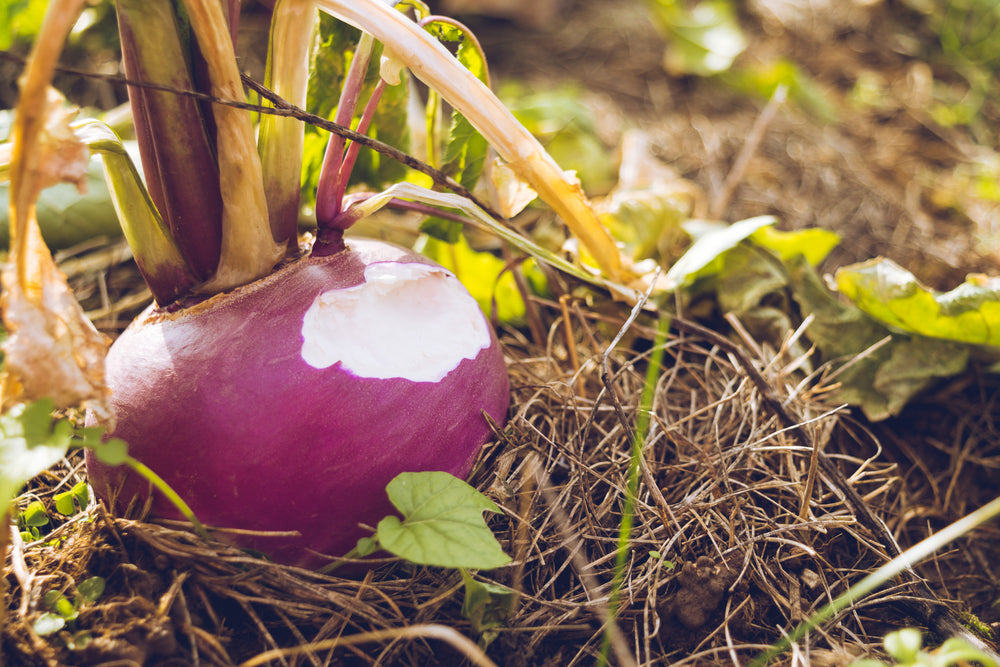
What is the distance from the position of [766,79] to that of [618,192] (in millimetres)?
850

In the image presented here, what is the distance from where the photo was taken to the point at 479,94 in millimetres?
931

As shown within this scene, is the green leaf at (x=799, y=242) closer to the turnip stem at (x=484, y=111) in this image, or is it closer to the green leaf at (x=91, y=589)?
the turnip stem at (x=484, y=111)

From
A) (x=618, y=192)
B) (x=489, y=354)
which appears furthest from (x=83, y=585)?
Answer: (x=618, y=192)

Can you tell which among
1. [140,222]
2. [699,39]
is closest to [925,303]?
[140,222]

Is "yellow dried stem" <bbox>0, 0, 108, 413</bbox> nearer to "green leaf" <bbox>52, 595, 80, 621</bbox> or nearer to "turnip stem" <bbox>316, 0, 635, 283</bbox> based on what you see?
"green leaf" <bbox>52, 595, 80, 621</bbox>

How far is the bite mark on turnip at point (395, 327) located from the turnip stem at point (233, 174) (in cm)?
12

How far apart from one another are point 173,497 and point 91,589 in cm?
15

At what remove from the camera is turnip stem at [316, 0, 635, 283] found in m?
0.86

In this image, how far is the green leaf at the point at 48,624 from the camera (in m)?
0.73

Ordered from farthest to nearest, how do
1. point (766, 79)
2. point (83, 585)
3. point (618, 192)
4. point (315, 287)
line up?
point (766, 79), point (618, 192), point (315, 287), point (83, 585)

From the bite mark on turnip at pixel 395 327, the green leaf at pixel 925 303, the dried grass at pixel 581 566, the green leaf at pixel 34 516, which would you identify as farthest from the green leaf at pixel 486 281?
the green leaf at pixel 34 516

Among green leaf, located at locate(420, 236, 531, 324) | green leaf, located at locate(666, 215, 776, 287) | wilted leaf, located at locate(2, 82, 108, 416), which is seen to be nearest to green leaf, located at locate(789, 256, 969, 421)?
green leaf, located at locate(666, 215, 776, 287)

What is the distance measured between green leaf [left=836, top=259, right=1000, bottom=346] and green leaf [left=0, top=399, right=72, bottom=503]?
1.26 meters

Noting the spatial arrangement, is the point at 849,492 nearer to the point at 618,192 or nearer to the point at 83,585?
the point at 618,192
